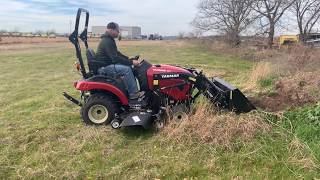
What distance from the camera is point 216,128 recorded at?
674cm

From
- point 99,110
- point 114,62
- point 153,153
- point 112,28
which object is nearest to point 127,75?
point 114,62

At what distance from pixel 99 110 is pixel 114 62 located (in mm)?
908

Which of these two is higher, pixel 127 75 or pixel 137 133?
pixel 127 75

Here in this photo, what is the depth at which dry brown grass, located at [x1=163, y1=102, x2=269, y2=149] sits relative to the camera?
654cm

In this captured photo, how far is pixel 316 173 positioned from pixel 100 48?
14.4 feet

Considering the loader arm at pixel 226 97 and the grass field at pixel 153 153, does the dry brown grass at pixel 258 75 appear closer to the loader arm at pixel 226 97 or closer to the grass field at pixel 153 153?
the loader arm at pixel 226 97

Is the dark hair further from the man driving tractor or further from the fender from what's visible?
the fender

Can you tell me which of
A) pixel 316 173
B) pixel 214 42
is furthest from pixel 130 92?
pixel 214 42

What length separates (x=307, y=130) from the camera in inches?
258

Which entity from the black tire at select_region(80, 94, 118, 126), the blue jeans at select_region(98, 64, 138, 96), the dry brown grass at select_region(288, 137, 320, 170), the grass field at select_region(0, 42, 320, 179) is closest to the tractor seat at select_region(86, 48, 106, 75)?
the blue jeans at select_region(98, 64, 138, 96)

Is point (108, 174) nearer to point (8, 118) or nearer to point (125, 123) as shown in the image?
point (125, 123)

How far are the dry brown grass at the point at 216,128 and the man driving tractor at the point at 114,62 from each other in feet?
3.49

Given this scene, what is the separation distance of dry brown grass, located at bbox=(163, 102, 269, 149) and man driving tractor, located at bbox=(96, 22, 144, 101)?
1.06m

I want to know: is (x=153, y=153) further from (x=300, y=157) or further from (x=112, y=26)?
(x=112, y=26)
